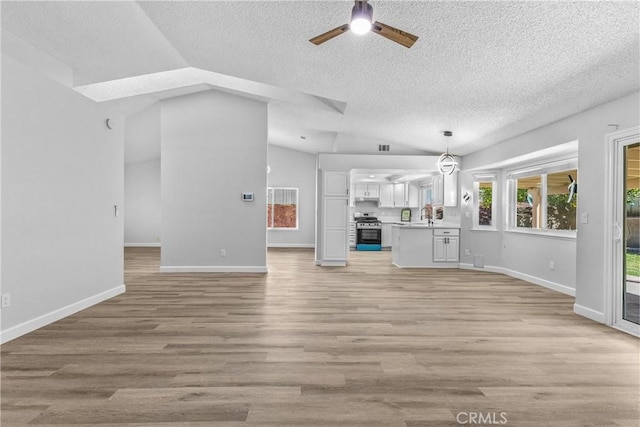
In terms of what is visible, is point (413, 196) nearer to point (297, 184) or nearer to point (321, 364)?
point (297, 184)

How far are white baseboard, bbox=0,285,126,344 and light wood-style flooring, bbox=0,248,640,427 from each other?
4.2 inches

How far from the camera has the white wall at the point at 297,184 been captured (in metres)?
10.8

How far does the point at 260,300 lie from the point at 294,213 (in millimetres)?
6594

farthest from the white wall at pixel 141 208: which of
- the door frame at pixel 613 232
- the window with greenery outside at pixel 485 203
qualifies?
the door frame at pixel 613 232

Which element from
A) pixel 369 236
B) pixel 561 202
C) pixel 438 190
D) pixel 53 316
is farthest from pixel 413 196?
pixel 53 316

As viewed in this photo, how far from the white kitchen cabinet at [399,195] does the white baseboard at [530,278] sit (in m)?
3.70

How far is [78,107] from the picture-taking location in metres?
3.87

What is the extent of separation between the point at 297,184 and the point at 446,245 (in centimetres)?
528

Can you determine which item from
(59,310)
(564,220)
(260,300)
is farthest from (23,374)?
(564,220)

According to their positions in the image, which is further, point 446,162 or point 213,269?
point 213,269

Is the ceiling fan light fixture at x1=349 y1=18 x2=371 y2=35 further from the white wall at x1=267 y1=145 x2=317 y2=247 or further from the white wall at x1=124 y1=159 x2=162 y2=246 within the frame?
the white wall at x1=124 y1=159 x2=162 y2=246

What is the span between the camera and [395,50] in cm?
341

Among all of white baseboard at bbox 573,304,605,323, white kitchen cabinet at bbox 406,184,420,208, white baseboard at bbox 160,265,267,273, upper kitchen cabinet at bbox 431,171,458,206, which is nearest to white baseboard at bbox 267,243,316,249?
white kitchen cabinet at bbox 406,184,420,208

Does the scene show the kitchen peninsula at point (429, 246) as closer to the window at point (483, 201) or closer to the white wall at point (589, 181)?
the window at point (483, 201)
